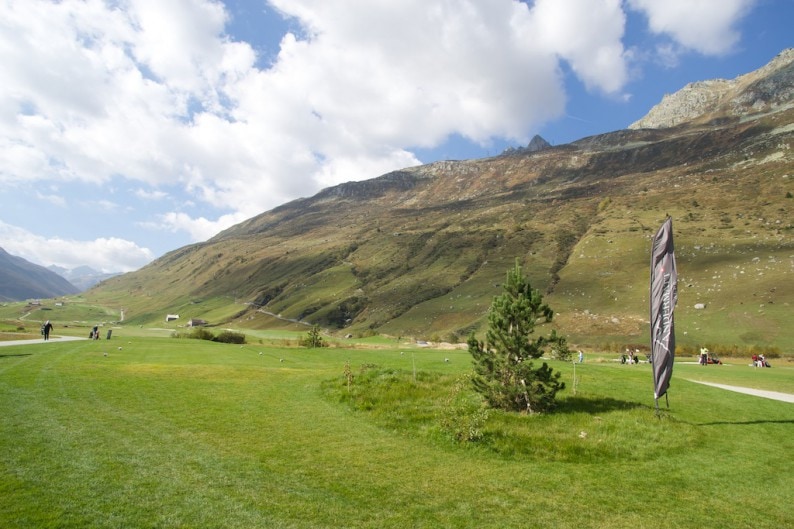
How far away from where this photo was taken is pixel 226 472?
11.0m

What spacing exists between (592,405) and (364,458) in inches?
513

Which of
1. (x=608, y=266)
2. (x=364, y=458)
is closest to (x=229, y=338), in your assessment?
(x=364, y=458)

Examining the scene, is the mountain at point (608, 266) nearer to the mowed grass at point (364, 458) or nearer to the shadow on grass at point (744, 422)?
the shadow on grass at point (744, 422)

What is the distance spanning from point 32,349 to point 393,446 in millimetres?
36320

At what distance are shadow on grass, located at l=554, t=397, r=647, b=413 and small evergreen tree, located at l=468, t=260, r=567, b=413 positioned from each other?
98 cm

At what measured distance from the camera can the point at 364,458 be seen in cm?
1299

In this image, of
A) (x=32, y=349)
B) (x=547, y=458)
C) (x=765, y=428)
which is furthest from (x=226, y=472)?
(x=32, y=349)

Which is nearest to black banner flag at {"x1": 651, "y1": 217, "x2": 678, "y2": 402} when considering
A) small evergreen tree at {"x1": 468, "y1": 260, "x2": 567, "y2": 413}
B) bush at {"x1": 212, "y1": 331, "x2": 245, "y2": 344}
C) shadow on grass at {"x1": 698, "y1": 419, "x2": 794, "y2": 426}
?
shadow on grass at {"x1": 698, "y1": 419, "x2": 794, "y2": 426}

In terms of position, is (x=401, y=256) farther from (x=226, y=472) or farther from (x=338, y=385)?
(x=226, y=472)

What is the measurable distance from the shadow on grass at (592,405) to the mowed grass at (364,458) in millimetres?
157

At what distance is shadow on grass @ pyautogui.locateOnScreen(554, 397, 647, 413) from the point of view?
19.7 metres

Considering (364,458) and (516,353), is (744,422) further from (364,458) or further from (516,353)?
(364,458)

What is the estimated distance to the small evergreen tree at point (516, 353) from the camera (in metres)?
18.8

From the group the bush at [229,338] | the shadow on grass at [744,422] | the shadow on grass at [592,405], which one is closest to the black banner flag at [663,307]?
the shadow on grass at [744,422]
